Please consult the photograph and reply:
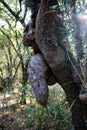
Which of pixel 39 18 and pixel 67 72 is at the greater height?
pixel 39 18

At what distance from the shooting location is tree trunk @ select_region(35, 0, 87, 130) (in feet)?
13.1

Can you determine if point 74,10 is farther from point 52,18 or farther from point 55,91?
point 55,91

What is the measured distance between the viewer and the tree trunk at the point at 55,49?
13.1 ft

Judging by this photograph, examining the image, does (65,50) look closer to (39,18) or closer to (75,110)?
(39,18)

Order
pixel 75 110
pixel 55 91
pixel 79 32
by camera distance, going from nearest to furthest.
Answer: pixel 79 32 → pixel 75 110 → pixel 55 91

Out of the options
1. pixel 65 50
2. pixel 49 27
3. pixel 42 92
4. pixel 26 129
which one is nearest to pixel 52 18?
pixel 49 27

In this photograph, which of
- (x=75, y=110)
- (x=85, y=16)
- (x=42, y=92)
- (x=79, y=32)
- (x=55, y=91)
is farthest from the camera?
(x=55, y=91)

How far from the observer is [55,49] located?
401 centimetres

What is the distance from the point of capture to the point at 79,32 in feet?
10.3

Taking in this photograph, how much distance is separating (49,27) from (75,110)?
4.02 ft

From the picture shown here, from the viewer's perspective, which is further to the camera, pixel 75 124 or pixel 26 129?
pixel 26 129

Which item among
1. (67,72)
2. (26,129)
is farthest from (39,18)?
(26,129)

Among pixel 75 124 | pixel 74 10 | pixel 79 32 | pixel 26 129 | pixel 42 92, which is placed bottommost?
pixel 26 129

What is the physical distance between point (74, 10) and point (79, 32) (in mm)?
241
